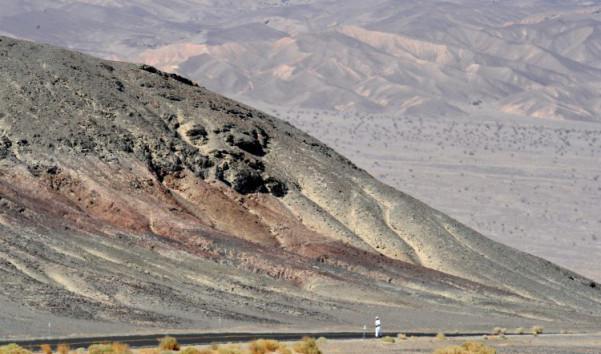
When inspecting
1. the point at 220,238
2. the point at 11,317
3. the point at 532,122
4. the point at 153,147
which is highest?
the point at 532,122

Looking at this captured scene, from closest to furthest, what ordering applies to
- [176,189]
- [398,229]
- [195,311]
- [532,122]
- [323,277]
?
1. [195,311]
2. [323,277]
3. [176,189]
4. [398,229]
5. [532,122]

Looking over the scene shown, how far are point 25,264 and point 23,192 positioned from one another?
9769 mm

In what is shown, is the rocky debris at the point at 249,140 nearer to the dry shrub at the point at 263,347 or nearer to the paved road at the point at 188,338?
the paved road at the point at 188,338

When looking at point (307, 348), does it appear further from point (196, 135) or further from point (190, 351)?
point (196, 135)

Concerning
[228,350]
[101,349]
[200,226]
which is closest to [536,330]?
[200,226]

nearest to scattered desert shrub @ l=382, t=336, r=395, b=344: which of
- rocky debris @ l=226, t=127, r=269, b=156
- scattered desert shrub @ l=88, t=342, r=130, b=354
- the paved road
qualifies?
the paved road

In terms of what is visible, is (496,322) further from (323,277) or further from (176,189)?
(176,189)

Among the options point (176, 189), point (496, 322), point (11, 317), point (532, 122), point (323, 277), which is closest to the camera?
point (11, 317)

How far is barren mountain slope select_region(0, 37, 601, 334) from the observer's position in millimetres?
47188

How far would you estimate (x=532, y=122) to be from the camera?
18625cm

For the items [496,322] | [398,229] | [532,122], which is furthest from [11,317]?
[532,122]

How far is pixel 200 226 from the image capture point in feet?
190

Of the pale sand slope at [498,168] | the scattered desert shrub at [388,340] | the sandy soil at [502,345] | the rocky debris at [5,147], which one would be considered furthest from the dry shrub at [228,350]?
the pale sand slope at [498,168]

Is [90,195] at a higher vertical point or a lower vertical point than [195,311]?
higher
